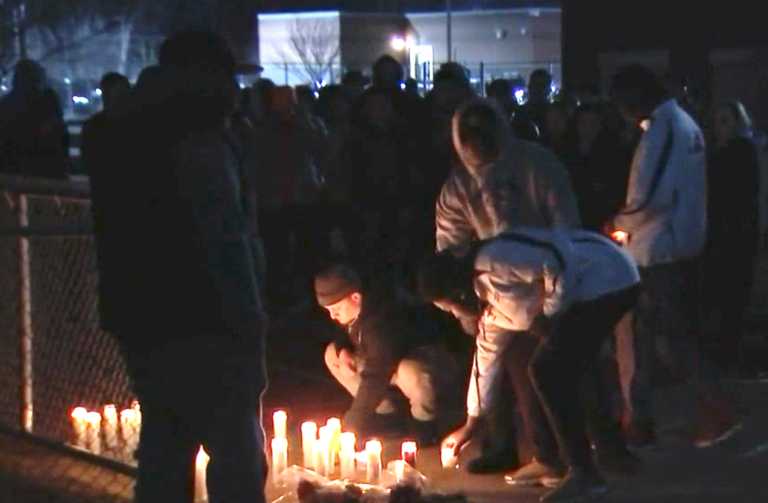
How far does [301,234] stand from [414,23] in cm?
3755

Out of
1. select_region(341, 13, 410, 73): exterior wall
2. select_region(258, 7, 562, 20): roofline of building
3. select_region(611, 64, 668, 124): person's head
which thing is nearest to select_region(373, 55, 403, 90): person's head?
select_region(611, 64, 668, 124): person's head

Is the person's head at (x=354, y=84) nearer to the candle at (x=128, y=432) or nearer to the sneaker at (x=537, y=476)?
the candle at (x=128, y=432)

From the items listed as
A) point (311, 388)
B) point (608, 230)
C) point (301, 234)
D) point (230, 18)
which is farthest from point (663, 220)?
point (230, 18)

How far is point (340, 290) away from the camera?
7621mm

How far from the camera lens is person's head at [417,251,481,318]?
6.62 m

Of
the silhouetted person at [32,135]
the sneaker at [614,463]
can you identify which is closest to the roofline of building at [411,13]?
the silhouetted person at [32,135]

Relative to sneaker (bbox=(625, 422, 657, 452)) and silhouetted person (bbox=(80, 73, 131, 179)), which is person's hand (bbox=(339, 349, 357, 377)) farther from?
silhouetted person (bbox=(80, 73, 131, 179))

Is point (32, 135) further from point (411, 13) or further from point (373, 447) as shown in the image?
point (411, 13)

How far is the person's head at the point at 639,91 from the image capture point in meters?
7.58

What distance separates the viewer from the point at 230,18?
150ft

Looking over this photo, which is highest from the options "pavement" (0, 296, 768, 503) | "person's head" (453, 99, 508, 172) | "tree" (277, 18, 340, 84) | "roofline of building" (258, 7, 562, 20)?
"roofline of building" (258, 7, 562, 20)

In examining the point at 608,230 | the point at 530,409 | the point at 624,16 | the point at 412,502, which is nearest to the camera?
the point at 412,502

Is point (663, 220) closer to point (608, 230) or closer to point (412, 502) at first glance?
point (608, 230)

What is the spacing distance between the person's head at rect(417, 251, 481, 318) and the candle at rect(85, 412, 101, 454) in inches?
80.4
